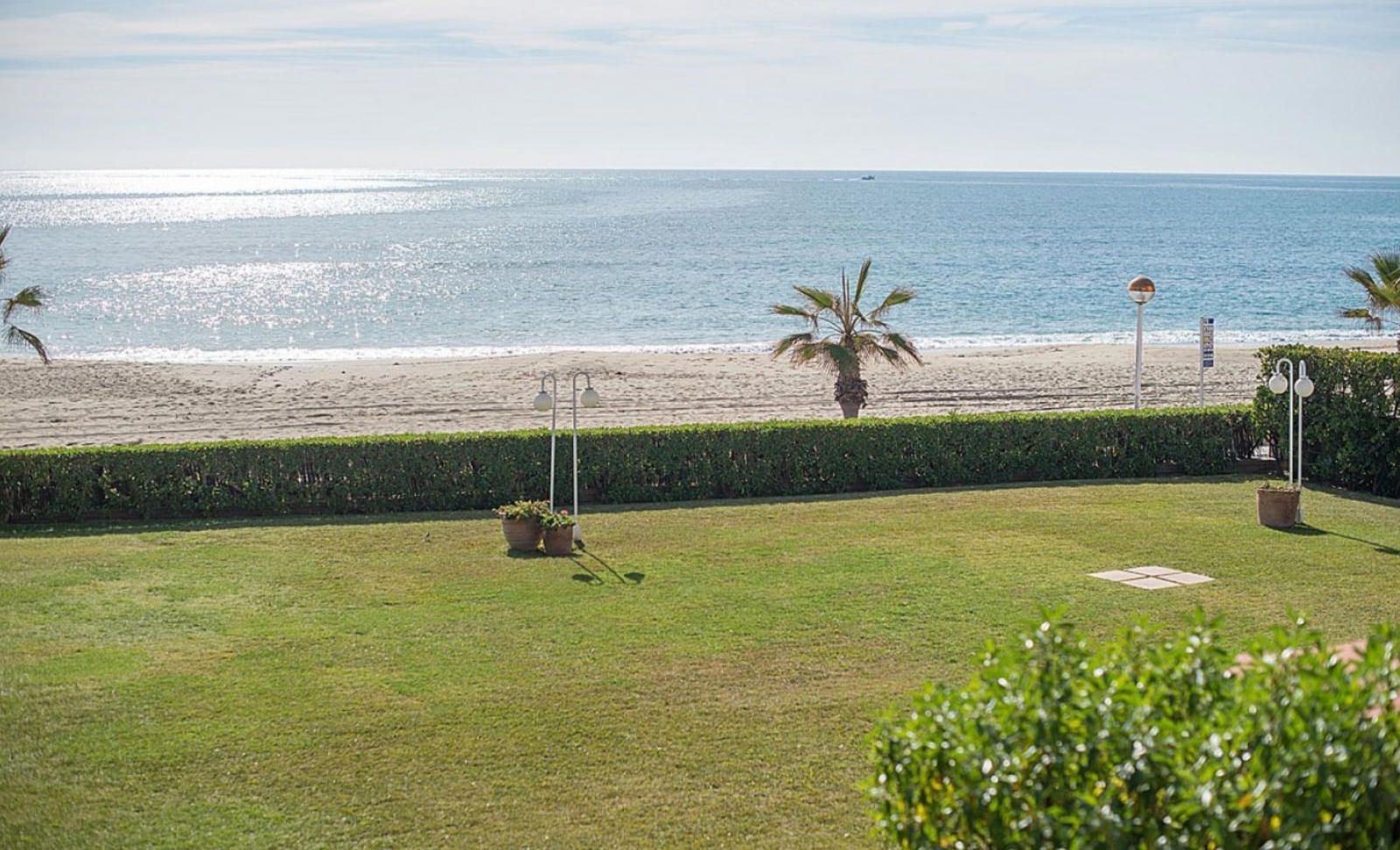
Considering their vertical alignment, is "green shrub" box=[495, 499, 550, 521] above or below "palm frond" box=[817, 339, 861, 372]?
below

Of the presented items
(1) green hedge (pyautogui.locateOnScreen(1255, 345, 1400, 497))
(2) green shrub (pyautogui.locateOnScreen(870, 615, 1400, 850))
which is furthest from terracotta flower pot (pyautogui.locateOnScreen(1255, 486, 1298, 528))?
(2) green shrub (pyautogui.locateOnScreen(870, 615, 1400, 850))

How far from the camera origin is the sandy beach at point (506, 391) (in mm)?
27766

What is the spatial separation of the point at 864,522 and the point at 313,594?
21.9 ft

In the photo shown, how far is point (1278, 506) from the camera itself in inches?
619

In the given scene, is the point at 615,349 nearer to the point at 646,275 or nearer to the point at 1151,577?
the point at 646,275

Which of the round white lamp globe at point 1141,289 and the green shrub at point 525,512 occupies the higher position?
the round white lamp globe at point 1141,289

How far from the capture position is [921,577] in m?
13.5

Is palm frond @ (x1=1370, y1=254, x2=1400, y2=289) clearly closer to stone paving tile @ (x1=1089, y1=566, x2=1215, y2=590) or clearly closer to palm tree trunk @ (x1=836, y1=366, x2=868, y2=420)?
palm tree trunk @ (x1=836, y1=366, x2=868, y2=420)

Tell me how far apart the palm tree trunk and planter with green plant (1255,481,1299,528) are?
730cm

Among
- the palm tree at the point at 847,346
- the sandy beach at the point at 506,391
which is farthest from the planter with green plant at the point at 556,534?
the sandy beach at the point at 506,391

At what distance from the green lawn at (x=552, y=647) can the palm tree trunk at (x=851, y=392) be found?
3.98m

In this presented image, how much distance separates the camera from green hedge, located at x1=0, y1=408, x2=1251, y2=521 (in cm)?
1738

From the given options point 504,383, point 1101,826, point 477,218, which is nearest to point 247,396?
point 504,383

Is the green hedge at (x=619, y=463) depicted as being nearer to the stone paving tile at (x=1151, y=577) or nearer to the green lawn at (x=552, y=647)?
the green lawn at (x=552, y=647)
